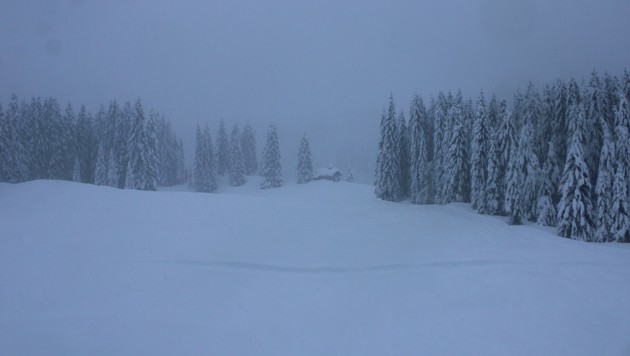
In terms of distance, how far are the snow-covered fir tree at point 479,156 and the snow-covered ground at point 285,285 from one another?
8.55 m

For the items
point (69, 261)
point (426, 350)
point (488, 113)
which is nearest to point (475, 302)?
point (426, 350)

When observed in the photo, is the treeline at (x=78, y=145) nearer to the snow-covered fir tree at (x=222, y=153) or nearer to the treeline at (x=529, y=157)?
the snow-covered fir tree at (x=222, y=153)

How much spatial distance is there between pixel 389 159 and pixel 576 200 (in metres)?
21.5

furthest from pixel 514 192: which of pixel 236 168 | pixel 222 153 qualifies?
pixel 222 153

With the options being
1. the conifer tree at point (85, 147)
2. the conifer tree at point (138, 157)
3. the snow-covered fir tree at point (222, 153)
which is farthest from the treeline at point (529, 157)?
the conifer tree at point (85, 147)

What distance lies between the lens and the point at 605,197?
2525 cm

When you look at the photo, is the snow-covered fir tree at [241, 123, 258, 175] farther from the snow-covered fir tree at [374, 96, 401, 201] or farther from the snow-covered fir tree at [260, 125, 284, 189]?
the snow-covered fir tree at [374, 96, 401, 201]

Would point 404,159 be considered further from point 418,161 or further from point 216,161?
point 216,161

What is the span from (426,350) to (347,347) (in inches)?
99.1

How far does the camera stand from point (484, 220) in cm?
2975

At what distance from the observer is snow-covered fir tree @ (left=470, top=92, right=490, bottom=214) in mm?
34594

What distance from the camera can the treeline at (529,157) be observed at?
83.4 feet

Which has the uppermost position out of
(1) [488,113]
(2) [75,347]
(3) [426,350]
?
(1) [488,113]

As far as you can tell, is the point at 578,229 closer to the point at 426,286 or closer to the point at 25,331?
the point at 426,286
